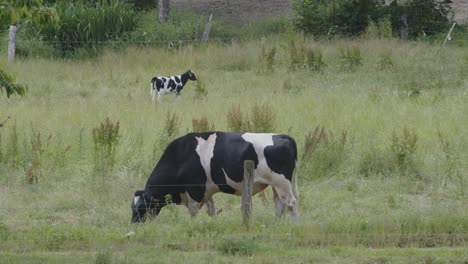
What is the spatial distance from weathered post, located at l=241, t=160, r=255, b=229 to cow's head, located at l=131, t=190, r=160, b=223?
1708mm

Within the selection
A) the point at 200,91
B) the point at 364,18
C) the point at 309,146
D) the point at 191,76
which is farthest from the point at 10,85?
the point at 364,18

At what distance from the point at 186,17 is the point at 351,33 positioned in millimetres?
7357

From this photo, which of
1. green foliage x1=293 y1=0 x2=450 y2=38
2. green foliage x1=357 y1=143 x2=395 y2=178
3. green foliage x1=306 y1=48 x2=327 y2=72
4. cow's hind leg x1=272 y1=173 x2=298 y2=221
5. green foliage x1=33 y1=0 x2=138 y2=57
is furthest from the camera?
green foliage x1=293 y1=0 x2=450 y2=38

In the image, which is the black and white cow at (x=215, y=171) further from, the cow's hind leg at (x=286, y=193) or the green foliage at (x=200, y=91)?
the green foliage at (x=200, y=91)

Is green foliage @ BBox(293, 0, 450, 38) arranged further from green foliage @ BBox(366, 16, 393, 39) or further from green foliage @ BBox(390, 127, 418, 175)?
green foliage @ BBox(390, 127, 418, 175)

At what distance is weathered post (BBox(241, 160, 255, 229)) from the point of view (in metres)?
12.2

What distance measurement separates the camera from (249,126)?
17.6 m

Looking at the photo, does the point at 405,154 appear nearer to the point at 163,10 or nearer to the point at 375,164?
the point at 375,164

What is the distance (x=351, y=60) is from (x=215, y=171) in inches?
579

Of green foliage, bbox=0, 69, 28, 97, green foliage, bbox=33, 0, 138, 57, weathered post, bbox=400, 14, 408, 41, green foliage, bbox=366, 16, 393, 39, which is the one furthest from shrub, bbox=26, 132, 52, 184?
weathered post, bbox=400, 14, 408, 41

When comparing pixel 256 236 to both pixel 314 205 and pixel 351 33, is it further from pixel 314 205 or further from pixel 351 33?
pixel 351 33

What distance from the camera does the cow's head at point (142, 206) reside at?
13.5m

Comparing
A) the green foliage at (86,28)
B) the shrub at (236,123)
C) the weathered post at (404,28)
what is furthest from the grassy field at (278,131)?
the weathered post at (404,28)

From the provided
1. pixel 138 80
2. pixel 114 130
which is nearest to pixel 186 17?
pixel 138 80
